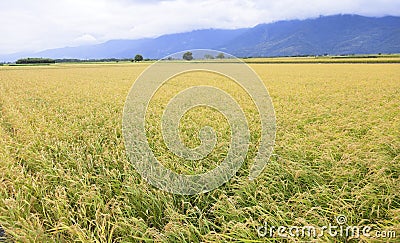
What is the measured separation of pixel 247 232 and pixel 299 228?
1.62 feet

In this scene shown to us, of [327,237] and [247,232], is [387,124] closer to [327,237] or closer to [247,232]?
[327,237]

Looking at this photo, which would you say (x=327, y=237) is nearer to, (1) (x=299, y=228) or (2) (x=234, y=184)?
(1) (x=299, y=228)

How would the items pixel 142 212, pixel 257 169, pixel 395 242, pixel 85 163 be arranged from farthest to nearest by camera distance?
pixel 85 163, pixel 257 169, pixel 142 212, pixel 395 242

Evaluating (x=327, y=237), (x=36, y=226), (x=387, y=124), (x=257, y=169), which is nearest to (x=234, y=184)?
(x=257, y=169)

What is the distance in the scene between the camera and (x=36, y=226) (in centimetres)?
277

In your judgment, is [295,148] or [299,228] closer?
[299,228]

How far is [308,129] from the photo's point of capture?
5684 mm

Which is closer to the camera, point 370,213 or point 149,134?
point 370,213

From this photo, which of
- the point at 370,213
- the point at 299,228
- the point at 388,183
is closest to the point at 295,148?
the point at 388,183

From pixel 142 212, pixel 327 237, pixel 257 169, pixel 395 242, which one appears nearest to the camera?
pixel 395 242

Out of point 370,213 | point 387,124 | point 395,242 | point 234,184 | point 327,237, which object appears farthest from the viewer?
point 387,124

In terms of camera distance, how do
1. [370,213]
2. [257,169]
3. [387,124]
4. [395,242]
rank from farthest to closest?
[387,124], [257,169], [370,213], [395,242]

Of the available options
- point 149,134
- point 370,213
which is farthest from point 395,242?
point 149,134

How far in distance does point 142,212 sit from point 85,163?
168 cm
